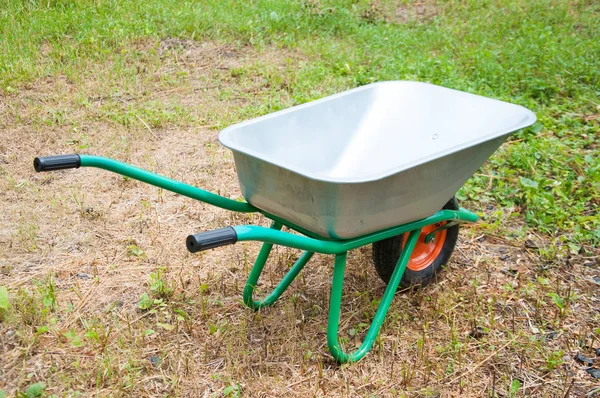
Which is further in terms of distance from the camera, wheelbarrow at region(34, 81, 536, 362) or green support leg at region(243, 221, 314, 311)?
green support leg at region(243, 221, 314, 311)

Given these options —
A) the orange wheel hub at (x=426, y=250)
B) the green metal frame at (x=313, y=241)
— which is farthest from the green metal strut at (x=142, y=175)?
the orange wheel hub at (x=426, y=250)

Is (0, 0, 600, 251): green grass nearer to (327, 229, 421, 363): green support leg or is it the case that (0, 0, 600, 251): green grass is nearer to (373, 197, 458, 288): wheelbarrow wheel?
(373, 197, 458, 288): wheelbarrow wheel

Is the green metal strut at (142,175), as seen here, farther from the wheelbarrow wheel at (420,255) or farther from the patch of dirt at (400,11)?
the patch of dirt at (400,11)

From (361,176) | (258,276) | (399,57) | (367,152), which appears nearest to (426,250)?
(367,152)

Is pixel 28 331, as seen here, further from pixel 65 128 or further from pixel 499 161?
pixel 499 161

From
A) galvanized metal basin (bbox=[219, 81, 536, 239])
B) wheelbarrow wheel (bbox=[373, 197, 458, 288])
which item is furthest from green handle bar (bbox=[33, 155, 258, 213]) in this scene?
wheelbarrow wheel (bbox=[373, 197, 458, 288])

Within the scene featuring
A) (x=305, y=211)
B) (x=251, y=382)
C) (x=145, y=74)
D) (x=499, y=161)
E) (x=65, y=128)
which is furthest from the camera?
(x=145, y=74)

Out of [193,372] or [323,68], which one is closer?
[193,372]

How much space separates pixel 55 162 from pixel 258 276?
102 centimetres

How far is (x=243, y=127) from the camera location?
2.68m

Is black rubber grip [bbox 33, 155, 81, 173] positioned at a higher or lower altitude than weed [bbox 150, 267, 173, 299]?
higher

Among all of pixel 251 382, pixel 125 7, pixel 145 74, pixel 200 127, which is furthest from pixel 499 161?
pixel 125 7

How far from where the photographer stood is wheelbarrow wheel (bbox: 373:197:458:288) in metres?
2.87

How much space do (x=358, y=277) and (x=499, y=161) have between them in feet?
5.40
